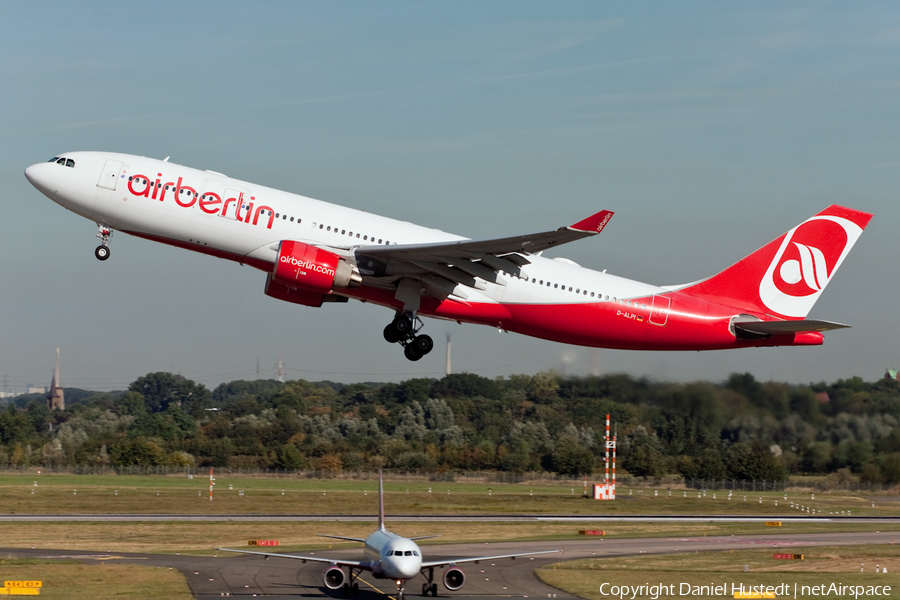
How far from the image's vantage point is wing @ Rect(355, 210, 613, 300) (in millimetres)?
32175

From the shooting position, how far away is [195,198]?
3466cm

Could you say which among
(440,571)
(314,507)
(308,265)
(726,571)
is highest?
(308,265)

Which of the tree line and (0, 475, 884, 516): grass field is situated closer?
the tree line

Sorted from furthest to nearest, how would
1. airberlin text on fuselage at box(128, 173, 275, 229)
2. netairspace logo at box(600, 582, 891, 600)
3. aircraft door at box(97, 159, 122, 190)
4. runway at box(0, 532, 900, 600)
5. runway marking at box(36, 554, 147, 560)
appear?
runway marking at box(36, 554, 147, 560)
aircraft door at box(97, 159, 122, 190)
runway at box(0, 532, 900, 600)
airberlin text on fuselage at box(128, 173, 275, 229)
netairspace logo at box(600, 582, 891, 600)

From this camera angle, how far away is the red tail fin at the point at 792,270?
3962 centimetres

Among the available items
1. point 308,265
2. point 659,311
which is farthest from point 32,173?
point 659,311

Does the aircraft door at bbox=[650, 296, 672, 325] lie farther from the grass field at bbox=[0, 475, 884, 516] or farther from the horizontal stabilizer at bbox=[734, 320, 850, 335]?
the grass field at bbox=[0, 475, 884, 516]

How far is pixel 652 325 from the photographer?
3809 centimetres

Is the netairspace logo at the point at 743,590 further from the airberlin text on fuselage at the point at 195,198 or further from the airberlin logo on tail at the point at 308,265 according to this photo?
the airberlin text on fuselage at the point at 195,198

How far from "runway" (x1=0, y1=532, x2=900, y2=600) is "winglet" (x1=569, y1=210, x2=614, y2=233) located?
12.8 meters

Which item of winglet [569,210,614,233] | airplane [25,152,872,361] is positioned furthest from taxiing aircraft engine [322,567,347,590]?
winglet [569,210,614,233]

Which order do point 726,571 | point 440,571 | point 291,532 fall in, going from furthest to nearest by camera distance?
point 291,532
point 726,571
point 440,571

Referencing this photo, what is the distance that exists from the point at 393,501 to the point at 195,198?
114 ft

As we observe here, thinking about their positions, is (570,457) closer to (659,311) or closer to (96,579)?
(659,311)
